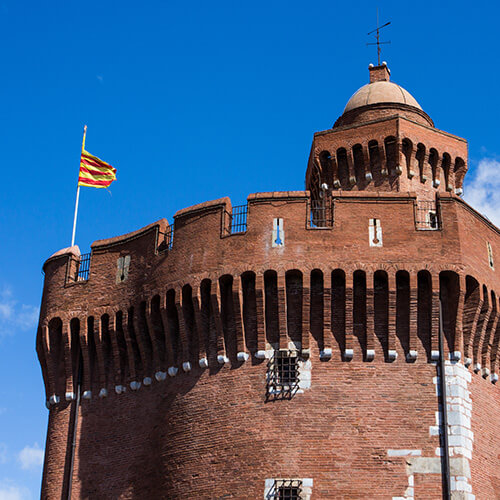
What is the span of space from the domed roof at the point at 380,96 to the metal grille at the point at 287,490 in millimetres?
14590

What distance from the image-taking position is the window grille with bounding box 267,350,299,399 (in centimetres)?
2533

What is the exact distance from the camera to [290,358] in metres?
25.7

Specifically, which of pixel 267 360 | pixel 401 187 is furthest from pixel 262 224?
pixel 401 187

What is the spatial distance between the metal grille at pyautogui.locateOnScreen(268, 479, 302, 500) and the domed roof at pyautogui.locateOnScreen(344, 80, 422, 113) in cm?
1459

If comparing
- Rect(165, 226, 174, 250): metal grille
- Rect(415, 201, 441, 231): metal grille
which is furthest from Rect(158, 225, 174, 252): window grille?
Rect(415, 201, 441, 231): metal grille

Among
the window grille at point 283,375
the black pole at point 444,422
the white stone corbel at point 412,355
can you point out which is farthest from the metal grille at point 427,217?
the window grille at point 283,375

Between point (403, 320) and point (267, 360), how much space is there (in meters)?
3.93

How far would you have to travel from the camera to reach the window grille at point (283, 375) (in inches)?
997

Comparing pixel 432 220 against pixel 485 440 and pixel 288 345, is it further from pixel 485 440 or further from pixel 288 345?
pixel 485 440

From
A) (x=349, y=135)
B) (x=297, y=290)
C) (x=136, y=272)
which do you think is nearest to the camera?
(x=297, y=290)

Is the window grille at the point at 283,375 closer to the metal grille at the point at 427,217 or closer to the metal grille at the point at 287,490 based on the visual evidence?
the metal grille at the point at 287,490

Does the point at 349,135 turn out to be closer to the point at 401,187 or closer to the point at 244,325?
the point at 401,187

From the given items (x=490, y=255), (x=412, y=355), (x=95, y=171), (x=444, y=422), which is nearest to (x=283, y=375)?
(x=412, y=355)

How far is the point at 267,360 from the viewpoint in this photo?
25828 mm
